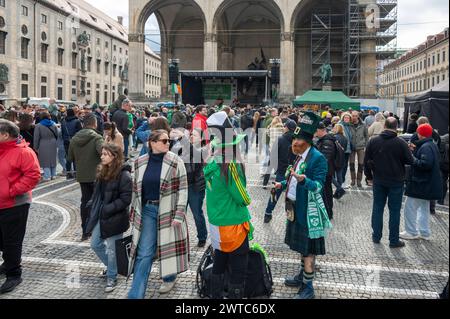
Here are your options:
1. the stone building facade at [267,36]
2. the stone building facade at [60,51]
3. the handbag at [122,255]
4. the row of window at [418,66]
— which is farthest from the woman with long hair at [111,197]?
the row of window at [418,66]

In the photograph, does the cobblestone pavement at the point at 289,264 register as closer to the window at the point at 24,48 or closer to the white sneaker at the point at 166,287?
the white sneaker at the point at 166,287

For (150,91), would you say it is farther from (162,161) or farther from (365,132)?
(162,161)

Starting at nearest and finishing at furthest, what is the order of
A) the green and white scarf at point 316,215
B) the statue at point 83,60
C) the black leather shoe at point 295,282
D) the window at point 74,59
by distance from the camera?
the green and white scarf at point 316,215
the black leather shoe at point 295,282
the window at point 74,59
the statue at point 83,60

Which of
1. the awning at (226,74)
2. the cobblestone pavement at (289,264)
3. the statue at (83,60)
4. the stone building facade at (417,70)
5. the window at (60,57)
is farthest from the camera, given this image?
the statue at (83,60)

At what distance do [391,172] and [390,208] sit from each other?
1.85ft

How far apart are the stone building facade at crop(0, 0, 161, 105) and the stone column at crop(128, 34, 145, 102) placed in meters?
0.59

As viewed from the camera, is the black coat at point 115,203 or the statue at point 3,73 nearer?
the black coat at point 115,203

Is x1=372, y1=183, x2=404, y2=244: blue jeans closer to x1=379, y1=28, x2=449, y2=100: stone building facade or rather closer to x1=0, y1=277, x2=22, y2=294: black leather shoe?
x1=0, y1=277, x2=22, y2=294: black leather shoe

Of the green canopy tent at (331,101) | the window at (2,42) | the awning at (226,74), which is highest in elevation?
the window at (2,42)

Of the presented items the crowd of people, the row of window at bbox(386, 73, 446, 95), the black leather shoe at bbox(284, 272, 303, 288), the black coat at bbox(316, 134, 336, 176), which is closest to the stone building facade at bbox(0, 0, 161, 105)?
the black coat at bbox(316, 134, 336, 176)

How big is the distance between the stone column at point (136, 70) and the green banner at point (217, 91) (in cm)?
973

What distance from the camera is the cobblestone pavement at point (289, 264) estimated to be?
15.1 feet

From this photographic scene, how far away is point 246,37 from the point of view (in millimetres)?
44562

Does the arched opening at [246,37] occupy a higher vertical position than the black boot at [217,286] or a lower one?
higher
